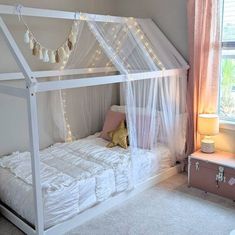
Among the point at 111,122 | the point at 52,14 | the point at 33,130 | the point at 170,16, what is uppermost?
the point at 170,16

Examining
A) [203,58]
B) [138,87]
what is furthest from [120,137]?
[203,58]

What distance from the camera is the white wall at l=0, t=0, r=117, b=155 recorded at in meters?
3.29

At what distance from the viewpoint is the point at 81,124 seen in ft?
13.1

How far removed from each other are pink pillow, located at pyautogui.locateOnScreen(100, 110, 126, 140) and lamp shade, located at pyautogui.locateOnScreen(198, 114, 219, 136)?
0.95 meters

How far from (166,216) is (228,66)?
184cm

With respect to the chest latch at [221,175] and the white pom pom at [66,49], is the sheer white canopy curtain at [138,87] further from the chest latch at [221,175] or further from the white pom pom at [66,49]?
the chest latch at [221,175]

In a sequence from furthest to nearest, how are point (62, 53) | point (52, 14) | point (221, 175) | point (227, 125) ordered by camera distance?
point (227, 125), point (62, 53), point (221, 175), point (52, 14)

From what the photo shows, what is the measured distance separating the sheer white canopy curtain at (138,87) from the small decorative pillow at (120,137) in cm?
22

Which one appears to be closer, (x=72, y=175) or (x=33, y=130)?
(x=33, y=130)

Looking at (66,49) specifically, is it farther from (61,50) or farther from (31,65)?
(31,65)

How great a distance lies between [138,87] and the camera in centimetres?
335

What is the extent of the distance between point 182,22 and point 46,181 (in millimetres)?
2470

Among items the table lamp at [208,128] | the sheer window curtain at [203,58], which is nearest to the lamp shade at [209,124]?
the table lamp at [208,128]

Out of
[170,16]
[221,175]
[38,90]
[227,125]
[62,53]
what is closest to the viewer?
[38,90]
